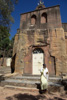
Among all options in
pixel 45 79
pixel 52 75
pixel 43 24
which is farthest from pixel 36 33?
pixel 45 79

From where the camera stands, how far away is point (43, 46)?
28.4 ft

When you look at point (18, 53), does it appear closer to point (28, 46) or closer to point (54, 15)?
point (28, 46)

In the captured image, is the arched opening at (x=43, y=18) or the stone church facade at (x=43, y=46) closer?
the stone church facade at (x=43, y=46)

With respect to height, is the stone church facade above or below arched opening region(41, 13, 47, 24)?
below

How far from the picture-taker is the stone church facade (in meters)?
7.99

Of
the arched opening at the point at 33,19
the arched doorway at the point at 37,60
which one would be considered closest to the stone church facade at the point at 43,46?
the arched doorway at the point at 37,60

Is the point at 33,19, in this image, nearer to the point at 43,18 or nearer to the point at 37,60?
the point at 43,18

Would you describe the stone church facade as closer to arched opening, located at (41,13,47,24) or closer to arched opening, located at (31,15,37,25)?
arched opening, located at (41,13,47,24)

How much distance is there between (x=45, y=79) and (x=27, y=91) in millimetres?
1363

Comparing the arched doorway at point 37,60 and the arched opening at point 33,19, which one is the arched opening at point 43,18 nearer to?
the arched opening at point 33,19

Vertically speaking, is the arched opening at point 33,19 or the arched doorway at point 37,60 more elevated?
the arched opening at point 33,19

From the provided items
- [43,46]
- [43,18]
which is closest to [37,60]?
[43,46]

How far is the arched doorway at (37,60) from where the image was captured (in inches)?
333

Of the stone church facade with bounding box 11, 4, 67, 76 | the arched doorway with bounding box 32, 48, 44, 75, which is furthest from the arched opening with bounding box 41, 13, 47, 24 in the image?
the arched doorway with bounding box 32, 48, 44, 75
